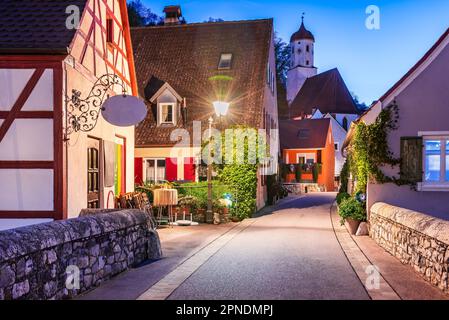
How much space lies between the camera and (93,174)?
1256 cm

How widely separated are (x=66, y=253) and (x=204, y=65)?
66.9 ft

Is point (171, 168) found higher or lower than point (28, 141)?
lower

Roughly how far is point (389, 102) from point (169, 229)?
7268 mm

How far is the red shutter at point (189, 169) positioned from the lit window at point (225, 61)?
229 inches

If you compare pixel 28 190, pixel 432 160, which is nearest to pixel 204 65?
pixel 432 160

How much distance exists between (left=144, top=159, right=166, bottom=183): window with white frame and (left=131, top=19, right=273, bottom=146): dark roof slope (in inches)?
34.8

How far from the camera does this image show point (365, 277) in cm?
816

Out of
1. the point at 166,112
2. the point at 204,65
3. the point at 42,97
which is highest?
the point at 204,65

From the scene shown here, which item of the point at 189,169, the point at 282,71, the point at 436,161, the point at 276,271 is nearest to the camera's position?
the point at 276,271

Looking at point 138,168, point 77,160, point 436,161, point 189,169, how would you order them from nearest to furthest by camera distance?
point 77,160 < point 436,161 < point 189,169 < point 138,168

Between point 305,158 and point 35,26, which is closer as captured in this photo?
point 35,26

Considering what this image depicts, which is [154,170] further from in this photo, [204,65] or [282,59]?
[282,59]
